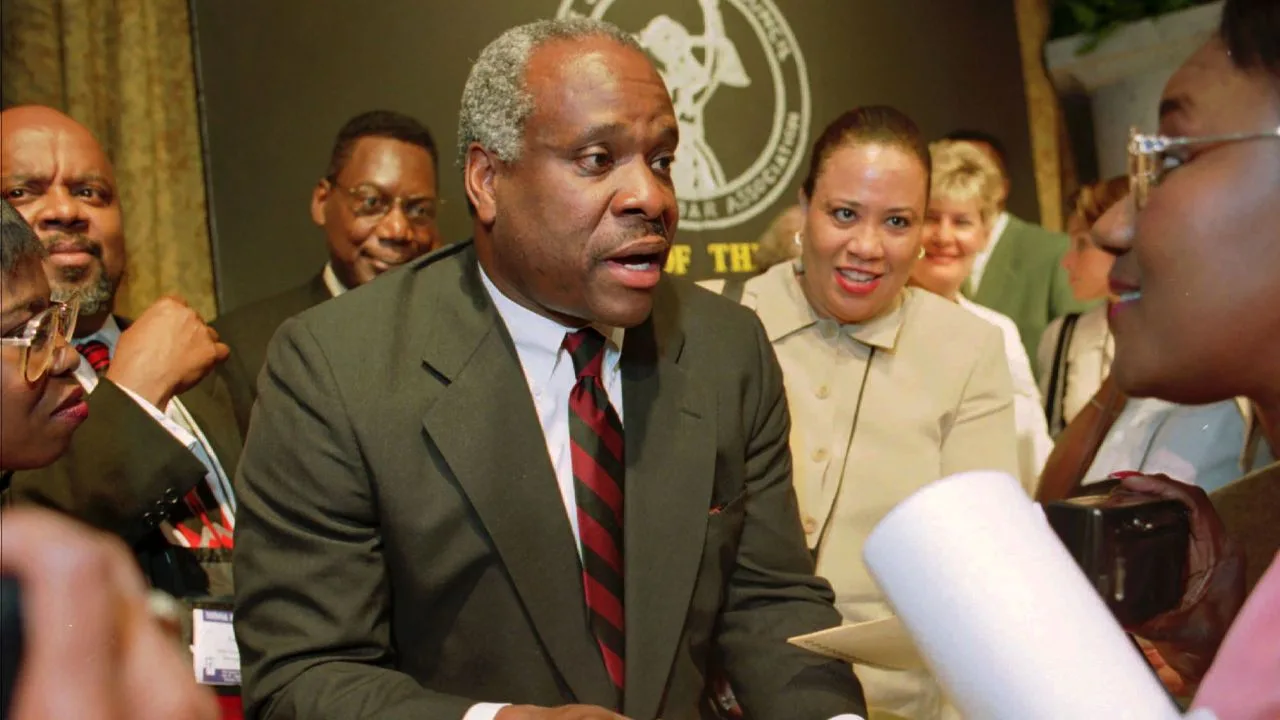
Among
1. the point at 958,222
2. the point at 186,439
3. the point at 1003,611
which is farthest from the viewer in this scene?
the point at 958,222

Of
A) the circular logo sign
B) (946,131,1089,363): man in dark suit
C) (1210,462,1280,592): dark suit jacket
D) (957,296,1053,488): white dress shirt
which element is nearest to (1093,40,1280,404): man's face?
(1210,462,1280,592): dark suit jacket

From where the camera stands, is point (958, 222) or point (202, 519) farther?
point (958, 222)

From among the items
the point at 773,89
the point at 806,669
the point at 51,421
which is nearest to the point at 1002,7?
the point at 773,89

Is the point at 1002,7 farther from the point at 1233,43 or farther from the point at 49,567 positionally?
the point at 49,567

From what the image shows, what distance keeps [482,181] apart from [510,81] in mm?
171

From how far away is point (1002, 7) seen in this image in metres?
5.69

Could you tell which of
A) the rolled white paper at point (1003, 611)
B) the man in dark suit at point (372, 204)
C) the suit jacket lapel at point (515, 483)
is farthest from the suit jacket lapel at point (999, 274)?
the rolled white paper at point (1003, 611)

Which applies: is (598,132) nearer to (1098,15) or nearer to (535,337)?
(535,337)

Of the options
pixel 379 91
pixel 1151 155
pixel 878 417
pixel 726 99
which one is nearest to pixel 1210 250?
pixel 1151 155

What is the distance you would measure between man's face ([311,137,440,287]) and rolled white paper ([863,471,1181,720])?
8.22 feet

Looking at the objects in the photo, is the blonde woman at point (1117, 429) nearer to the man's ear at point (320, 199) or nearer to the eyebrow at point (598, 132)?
the eyebrow at point (598, 132)

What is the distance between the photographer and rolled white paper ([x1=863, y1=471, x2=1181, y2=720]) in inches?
36.3

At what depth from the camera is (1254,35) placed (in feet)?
4.31

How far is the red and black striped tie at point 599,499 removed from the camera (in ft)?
6.19
